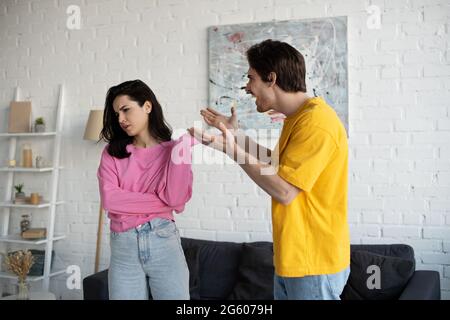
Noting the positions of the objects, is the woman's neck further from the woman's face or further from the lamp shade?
the lamp shade

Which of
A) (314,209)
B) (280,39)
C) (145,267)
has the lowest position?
(145,267)

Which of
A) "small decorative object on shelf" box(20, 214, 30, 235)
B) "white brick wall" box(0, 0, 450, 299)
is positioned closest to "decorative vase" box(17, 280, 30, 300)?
"white brick wall" box(0, 0, 450, 299)

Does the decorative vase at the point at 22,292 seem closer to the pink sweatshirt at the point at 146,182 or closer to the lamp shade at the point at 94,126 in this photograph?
the lamp shade at the point at 94,126

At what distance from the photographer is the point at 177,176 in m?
1.90

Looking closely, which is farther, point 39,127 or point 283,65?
point 39,127

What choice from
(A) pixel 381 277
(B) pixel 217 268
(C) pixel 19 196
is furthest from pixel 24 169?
(A) pixel 381 277

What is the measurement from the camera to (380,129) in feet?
11.1

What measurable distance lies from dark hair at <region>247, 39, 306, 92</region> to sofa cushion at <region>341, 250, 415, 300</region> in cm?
167

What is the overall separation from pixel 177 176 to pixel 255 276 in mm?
1574

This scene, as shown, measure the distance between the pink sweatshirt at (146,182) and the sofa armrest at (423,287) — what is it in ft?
4.74

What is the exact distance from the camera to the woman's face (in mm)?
1960

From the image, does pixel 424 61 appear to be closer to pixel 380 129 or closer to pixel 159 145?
pixel 380 129

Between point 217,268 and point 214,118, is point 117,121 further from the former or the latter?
point 217,268

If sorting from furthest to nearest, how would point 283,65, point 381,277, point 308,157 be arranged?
point 381,277 → point 283,65 → point 308,157
